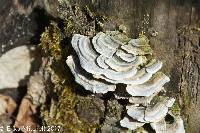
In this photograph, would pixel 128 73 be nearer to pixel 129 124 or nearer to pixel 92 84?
pixel 92 84

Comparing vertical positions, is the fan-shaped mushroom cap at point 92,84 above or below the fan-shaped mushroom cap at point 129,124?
above

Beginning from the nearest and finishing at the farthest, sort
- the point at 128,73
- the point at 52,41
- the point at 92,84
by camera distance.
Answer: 1. the point at 128,73
2. the point at 92,84
3. the point at 52,41

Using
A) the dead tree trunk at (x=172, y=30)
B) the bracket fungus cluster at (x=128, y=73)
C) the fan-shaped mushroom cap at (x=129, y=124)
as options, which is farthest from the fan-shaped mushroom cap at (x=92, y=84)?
the dead tree trunk at (x=172, y=30)

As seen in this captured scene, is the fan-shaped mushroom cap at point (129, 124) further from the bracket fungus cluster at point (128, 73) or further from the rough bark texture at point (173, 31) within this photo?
the rough bark texture at point (173, 31)

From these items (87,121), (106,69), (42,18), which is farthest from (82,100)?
(42,18)

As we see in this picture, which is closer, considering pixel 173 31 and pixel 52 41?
pixel 173 31

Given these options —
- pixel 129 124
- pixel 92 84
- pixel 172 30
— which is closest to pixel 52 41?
pixel 92 84

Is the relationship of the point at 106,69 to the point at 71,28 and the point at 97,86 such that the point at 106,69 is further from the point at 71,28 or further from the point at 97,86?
the point at 71,28

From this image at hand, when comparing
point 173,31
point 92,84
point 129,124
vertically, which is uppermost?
point 173,31

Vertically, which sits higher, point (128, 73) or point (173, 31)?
point (173, 31)
